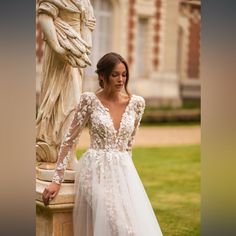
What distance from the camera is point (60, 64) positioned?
8.75ft

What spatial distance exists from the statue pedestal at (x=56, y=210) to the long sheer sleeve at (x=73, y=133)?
0.12m

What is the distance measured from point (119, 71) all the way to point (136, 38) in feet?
44.9

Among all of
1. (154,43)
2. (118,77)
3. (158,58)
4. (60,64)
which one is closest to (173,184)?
(60,64)

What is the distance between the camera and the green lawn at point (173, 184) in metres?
4.56

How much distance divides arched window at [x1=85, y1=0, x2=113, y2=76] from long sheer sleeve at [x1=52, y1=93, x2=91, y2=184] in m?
12.6

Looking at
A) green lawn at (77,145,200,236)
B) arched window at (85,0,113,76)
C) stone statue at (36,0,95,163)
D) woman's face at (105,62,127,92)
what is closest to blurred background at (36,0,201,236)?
arched window at (85,0,113,76)

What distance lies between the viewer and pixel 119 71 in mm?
2279

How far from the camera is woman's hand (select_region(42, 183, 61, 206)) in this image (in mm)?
2414

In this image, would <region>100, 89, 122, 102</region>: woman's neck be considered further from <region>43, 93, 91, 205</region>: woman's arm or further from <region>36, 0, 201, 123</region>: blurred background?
<region>36, 0, 201, 123</region>: blurred background

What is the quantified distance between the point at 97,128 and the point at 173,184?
447 centimetres

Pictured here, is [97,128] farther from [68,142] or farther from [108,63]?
[108,63]
